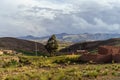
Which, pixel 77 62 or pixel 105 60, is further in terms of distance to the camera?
pixel 77 62

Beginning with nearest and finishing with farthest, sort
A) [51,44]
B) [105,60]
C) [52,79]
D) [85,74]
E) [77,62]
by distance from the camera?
[52,79], [85,74], [105,60], [77,62], [51,44]

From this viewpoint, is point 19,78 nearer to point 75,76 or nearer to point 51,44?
point 75,76

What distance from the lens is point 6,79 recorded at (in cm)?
4156

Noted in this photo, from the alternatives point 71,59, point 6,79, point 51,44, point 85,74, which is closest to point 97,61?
point 71,59

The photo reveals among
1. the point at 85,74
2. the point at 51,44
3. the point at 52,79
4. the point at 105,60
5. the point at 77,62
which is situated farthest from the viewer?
the point at 51,44

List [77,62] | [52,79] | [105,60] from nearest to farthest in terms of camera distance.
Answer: [52,79] → [105,60] → [77,62]

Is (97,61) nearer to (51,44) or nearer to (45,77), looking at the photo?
(45,77)

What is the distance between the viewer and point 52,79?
131ft

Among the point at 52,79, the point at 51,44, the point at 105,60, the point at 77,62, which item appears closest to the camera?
the point at 52,79

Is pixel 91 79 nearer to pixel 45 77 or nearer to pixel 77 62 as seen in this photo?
pixel 45 77

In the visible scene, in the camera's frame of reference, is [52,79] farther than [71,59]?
No

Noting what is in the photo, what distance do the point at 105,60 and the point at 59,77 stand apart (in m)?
28.2

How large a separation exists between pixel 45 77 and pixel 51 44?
64.9 metres

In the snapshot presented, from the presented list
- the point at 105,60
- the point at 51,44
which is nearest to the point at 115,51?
the point at 105,60
